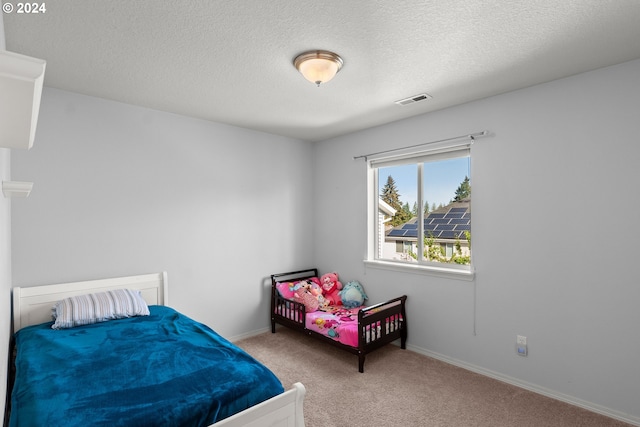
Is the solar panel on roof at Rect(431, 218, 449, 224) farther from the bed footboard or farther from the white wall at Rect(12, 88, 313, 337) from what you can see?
the white wall at Rect(12, 88, 313, 337)

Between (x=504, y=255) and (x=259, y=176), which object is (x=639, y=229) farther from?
(x=259, y=176)

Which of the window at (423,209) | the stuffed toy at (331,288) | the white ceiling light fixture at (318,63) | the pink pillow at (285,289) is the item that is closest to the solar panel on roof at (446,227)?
the window at (423,209)

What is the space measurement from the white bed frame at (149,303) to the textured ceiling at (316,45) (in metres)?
1.69

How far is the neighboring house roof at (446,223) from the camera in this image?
11.1ft

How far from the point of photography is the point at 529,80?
2664mm

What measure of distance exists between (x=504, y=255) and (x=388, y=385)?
1.53 m

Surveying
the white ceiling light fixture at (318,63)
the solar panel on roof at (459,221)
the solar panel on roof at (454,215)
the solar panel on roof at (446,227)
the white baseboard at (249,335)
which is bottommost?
the white baseboard at (249,335)

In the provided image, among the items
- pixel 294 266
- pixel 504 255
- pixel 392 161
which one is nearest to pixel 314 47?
pixel 392 161

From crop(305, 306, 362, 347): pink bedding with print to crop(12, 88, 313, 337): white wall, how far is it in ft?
2.86

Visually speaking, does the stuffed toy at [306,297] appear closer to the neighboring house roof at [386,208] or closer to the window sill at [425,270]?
the window sill at [425,270]

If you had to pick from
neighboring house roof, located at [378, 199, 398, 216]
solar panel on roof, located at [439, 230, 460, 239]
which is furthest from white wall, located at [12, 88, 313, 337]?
solar panel on roof, located at [439, 230, 460, 239]

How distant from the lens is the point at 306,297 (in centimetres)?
389

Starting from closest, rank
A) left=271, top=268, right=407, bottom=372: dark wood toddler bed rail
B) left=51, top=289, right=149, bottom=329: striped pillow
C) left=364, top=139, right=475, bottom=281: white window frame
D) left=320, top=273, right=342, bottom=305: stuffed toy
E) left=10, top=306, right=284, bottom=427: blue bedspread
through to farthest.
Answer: left=10, top=306, right=284, bottom=427: blue bedspread → left=51, top=289, right=149, bottom=329: striped pillow → left=271, top=268, right=407, bottom=372: dark wood toddler bed rail → left=364, top=139, right=475, bottom=281: white window frame → left=320, top=273, right=342, bottom=305: stuffed toy

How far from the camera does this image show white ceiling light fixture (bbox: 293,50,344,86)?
7.25 ft
